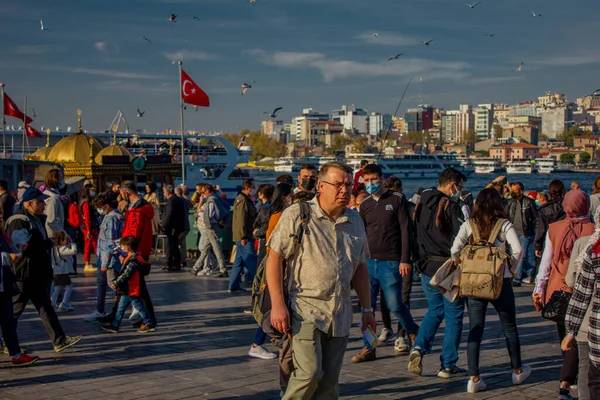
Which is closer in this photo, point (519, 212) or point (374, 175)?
point (374, 175)

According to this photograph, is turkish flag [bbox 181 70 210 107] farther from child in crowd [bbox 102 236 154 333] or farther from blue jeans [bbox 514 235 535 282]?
child in crowd [bbox 102 236 154 333]

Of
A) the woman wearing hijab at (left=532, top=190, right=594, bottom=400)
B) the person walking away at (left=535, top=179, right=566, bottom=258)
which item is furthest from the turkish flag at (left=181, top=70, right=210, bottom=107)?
the woman wearing hijab at (left=532, top=190, right=594, bottom=400)

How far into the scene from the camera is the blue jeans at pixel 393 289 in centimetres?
747

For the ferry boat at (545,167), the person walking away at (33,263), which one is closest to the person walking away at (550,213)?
the person walking away at (33,263)

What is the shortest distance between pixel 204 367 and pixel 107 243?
2.76 m

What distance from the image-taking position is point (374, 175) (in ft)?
25.5

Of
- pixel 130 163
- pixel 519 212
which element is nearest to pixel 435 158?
pixel 130 163

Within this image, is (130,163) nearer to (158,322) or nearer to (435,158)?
(158,322)

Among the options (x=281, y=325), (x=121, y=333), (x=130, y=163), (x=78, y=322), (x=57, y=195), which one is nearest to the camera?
(x=281, y=325)

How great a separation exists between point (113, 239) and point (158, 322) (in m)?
1.12

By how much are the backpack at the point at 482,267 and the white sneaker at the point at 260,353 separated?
2.03 meters

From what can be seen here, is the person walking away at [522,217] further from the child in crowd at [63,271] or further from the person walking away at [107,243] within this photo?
the child in crowd at [63,271]

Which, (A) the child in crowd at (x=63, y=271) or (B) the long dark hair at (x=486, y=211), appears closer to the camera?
(B) the long dark hair at (x=486, y=211)

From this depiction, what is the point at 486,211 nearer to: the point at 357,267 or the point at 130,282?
the point at 357,267
